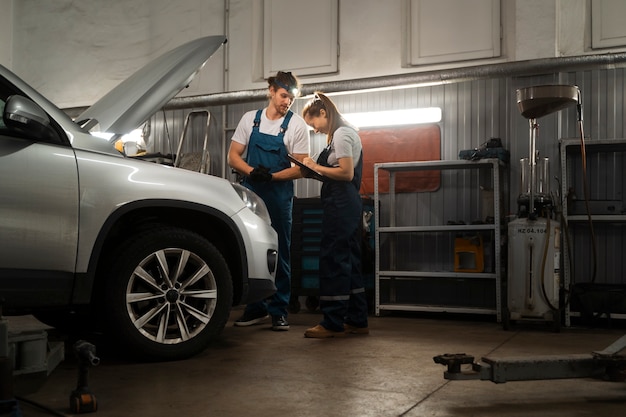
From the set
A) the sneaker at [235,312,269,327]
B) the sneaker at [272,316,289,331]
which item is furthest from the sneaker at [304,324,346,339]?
the sneaker at [235,312,269,327]

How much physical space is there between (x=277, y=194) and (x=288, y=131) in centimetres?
49

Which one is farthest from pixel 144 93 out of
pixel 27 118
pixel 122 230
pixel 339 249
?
pixel 339 249

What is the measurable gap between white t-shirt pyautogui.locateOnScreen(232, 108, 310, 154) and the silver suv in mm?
1043

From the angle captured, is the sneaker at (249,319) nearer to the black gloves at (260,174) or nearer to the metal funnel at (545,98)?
the black gloves at (260,174)

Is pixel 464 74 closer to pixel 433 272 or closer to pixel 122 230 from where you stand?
pixel 433 272

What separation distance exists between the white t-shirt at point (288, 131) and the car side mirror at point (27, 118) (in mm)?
2013

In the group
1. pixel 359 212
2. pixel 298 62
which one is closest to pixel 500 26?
pixel 298 62

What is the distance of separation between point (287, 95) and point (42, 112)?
7.17ft

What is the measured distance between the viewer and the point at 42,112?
2.97m

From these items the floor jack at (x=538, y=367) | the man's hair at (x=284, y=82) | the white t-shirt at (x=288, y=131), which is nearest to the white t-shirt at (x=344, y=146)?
the white t-shirt at (x=288, y=131)

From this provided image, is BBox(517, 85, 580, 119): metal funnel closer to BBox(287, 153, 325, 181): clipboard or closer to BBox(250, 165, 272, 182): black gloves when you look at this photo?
BBox(287, 153, 325, 181): clipboard

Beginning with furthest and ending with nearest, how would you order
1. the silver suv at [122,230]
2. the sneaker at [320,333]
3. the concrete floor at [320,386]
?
the sneaker at [320,333], the silver suv at [122,230], the concrete floor at [320,386]

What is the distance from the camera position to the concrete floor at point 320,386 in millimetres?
2389

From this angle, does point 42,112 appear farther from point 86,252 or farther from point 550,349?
point 550,349
